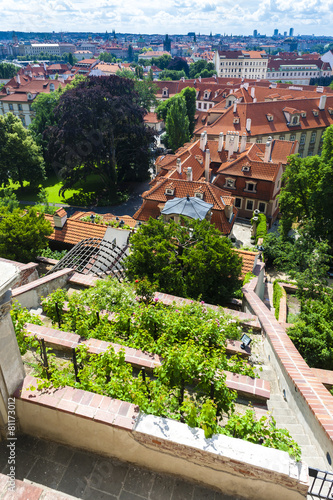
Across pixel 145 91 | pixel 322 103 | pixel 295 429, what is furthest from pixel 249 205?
pixel 145 91

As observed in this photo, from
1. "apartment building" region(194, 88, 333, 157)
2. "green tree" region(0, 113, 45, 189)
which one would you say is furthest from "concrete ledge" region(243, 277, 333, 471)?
"apartment building" region(194, 88, 333, 157)

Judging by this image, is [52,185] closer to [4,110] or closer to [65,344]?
[4,110]

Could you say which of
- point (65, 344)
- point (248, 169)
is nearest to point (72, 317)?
point (65, 344)

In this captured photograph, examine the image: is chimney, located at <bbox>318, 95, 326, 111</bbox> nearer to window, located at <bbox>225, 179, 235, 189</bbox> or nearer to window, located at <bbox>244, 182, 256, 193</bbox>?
window, located at <bbox>244, 182, 256, 193</bbox>

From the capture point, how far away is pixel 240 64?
12925cm

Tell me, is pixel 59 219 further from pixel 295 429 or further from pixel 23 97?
pixel 23 97

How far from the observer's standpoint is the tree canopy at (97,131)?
36031 millimetres

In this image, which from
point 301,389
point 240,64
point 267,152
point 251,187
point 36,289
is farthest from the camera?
point 240,64

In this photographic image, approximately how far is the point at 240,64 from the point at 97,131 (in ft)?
364

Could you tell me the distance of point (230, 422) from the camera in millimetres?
5719

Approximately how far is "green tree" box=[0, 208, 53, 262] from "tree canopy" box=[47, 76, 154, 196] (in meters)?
18.6

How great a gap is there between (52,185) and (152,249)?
3510 cm

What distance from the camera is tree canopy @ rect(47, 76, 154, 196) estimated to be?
36.0 meters

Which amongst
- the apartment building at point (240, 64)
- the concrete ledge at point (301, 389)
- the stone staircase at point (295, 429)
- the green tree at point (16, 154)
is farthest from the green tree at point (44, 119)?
the apartment building at point (240, 64)
